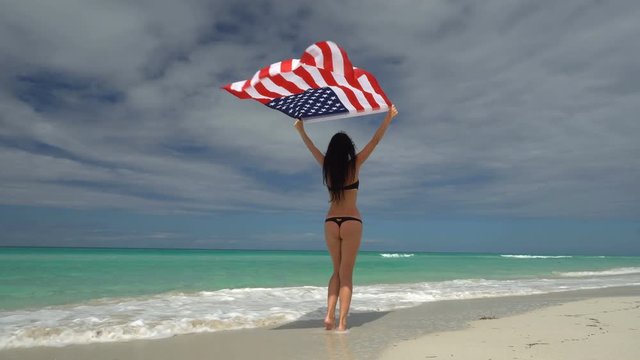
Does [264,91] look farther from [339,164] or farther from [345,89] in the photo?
[339,164]

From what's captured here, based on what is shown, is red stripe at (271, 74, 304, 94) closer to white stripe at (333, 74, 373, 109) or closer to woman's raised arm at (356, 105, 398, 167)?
white stripe at (333, 74, 373, 109)

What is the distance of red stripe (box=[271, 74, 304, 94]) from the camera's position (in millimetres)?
4926

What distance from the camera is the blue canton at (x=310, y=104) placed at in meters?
5.09

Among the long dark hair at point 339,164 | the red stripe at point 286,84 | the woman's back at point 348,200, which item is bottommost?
the woman's back at point 348,200

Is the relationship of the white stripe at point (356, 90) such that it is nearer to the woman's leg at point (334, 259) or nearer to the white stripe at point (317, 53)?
the white stripe at point (317, 53)

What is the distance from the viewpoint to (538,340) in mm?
3980

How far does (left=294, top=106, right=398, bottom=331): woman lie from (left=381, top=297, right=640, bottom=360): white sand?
Result: 907mm

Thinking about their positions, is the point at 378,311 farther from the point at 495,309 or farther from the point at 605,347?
the point at 605,347

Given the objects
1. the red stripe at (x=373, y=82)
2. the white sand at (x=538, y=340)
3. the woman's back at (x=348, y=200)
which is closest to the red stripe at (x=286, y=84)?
the red stripe at (x=373, y=82)

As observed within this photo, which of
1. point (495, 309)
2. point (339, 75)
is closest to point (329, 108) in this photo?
point (339, 75)

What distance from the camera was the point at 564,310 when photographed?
6.04 m

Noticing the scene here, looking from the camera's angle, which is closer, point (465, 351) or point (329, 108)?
point (465, 351)

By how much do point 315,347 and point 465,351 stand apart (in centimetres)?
127

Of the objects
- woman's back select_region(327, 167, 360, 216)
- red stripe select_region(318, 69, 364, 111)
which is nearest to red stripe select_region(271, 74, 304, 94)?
red stripe select_region(318, 69, 364, 111)
